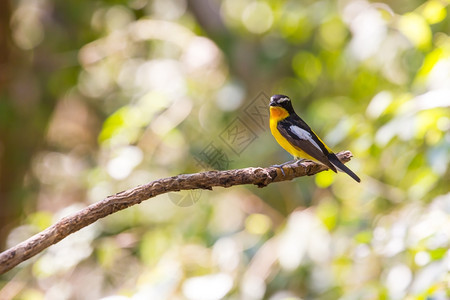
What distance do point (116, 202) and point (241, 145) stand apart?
7.48 ft

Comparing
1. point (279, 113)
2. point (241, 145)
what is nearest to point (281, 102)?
point (279, 113)

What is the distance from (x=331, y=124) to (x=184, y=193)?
3.52 feet

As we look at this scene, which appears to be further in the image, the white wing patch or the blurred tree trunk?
the blurred tree trunk

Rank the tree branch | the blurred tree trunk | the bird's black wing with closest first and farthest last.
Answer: the tree branch
the bird's black wing
the blurred tree trunk

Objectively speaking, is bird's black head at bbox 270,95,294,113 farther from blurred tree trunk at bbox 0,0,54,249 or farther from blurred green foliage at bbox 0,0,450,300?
blurred tree trunk at bbox 0,0,54,249

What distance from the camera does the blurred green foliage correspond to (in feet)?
9.19

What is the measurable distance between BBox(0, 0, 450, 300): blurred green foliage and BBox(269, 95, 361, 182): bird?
26 cm

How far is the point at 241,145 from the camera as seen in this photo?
4051 mm

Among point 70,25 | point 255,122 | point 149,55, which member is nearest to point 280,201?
point 255,122

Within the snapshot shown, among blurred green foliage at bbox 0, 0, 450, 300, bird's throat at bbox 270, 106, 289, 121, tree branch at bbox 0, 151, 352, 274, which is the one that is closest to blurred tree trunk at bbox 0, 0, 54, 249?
blurred green foliage at bbox 0, 0, 450, 300

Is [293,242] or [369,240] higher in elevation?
[293,242]

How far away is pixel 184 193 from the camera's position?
3.24 meters

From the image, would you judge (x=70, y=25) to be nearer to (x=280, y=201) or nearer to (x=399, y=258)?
(x=280, y=201)

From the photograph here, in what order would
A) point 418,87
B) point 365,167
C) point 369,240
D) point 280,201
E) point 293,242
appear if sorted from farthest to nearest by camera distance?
point 280,201
point 365,167
point 293,242
point 418,87
point 369,240
